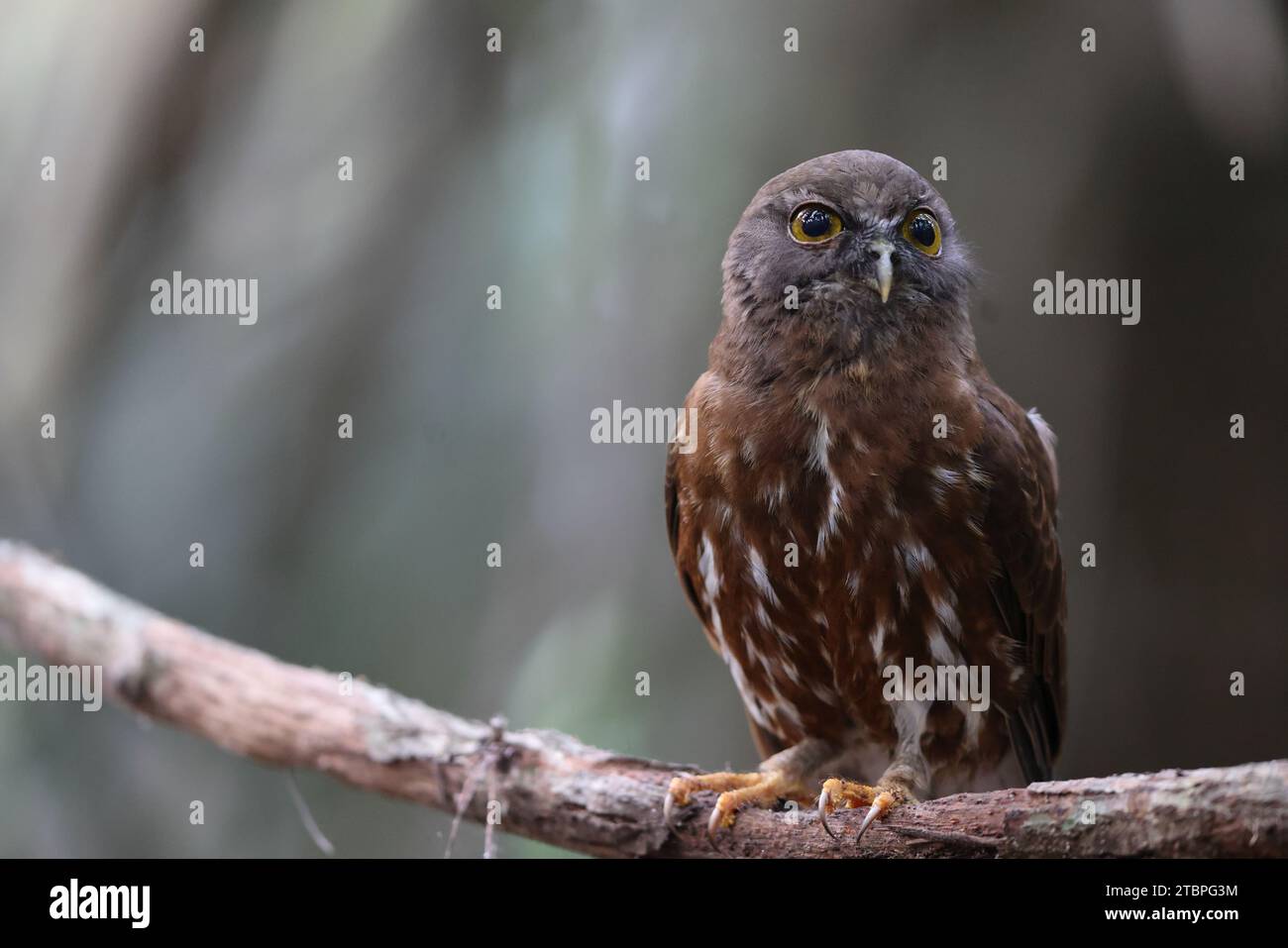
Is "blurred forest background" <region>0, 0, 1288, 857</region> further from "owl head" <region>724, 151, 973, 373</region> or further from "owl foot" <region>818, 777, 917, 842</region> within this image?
"owl foot" <region>818, 777, 917, 842</region>

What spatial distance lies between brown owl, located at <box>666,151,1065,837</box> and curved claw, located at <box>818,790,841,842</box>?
0.17 ft

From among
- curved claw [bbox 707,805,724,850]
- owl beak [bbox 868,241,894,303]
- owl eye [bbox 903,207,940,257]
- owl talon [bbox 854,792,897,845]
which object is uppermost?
owl eye [bbox 903,207,940,257]

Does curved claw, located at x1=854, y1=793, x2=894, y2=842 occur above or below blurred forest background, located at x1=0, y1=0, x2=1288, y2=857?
below

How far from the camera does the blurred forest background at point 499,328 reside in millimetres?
3125

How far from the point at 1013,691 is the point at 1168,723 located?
915mm

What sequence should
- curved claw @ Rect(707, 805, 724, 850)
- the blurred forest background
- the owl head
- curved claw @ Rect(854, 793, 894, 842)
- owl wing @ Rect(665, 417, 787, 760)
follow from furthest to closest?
the blurred forest background → owl wing @ Rect(665, 417, 787, 760) → the owl head → curved claw @ Rect(707, 805, 724, 850) → curved claw @ Rect(854, 793, 894, 842)

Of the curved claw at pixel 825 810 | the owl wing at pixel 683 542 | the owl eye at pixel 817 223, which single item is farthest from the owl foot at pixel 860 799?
the owl eye at pixel 817 223

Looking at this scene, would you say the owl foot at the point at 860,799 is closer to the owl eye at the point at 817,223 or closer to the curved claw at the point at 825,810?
the curved claw at the point at 825,810

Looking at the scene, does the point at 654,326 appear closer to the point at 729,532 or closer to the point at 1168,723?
the point at 729,532

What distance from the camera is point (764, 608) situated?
2641 mm

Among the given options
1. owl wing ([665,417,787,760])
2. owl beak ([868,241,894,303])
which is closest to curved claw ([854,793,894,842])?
owl wing ([665,417,787,760])

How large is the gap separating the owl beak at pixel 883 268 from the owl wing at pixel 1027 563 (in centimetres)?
42

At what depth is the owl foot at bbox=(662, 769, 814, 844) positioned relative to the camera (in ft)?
8.02
